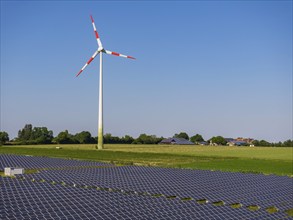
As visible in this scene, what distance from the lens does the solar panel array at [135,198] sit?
673 inches

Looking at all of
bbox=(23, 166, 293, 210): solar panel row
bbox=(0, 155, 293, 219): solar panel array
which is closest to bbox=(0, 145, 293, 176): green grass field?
bbox=(23, 166, 293, 210): solar panel row

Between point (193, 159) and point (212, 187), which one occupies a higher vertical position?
point (193, 159)

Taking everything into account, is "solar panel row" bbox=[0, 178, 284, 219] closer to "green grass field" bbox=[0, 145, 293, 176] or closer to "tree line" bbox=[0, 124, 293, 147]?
"green grass field" bbox=[0, 145, 293, 176]

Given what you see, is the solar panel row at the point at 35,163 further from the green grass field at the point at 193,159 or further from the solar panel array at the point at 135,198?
the green grass field at the point at 193,159

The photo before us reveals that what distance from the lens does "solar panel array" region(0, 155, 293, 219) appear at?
1709cm

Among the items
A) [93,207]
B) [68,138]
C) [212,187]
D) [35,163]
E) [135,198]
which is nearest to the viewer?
[93,207]

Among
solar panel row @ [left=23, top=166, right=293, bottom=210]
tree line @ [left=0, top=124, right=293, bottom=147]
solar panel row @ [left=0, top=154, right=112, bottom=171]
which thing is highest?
tree line @ [left=0, top=124, right=293, bottom=147]

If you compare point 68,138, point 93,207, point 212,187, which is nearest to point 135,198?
point 93,207

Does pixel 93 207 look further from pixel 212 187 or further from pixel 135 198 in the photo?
pixel 212 187

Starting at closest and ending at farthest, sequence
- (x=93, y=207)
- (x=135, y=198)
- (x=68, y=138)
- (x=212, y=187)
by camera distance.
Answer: (x=93, y=207) < (x=135, y=198) < (x=212, y=187) < (x=68, y=138)

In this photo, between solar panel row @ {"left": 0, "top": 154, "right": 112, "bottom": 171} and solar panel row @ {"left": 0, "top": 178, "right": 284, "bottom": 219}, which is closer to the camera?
solar panel row @ {"left": 0, "top": 178, "right": 284, "bottom": 219}

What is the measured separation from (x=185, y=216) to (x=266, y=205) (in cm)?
752

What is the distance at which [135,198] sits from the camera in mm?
22016

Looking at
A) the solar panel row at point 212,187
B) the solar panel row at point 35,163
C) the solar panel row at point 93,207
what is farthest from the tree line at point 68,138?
the solar panel row at point 93,207
